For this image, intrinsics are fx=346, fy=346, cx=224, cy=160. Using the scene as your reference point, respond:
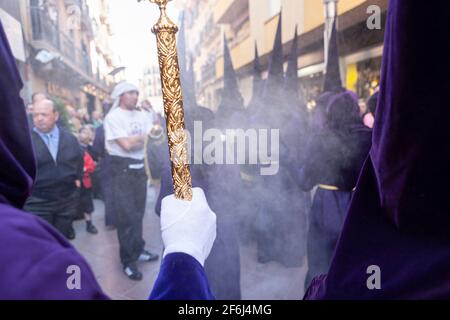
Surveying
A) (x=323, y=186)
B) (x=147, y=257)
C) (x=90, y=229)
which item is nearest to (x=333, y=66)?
(x=323, y=186)

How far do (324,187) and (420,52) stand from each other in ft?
4.82

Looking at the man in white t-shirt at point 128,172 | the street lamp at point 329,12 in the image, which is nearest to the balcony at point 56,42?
the man in white t-shirt at point 128,172

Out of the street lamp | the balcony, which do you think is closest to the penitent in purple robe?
the street lamp

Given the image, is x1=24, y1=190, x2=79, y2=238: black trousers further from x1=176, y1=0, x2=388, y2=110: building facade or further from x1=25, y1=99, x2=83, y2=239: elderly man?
x1=176, y1=0, x2=388, y2=110: building facade

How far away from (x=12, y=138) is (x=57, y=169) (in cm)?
146

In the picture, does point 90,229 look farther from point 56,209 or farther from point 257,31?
point 257,31

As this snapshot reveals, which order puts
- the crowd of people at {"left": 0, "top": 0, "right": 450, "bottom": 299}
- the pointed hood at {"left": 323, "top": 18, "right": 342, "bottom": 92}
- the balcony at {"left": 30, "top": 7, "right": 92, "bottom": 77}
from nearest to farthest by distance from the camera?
the crowd of people at {"left": 0, "top": 0, "right": 450, "bottom": 299} < the balcony at {"left": 30, "top": 7, "right": 92, "bottom": 77} < the pointed hood at {"left": 323, "top": 18, "right": 342, "bottom": 92}

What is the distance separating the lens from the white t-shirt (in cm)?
222

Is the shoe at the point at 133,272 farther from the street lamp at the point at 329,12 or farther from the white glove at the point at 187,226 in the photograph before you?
the street lamp at the point at 329,12

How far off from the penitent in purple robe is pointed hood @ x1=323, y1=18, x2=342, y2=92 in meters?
1.10

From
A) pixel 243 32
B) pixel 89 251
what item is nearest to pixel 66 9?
pixel 243 32

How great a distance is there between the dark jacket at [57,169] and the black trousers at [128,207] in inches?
13.3

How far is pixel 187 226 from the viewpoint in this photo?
91 cm

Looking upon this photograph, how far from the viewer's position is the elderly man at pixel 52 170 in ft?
6.37
